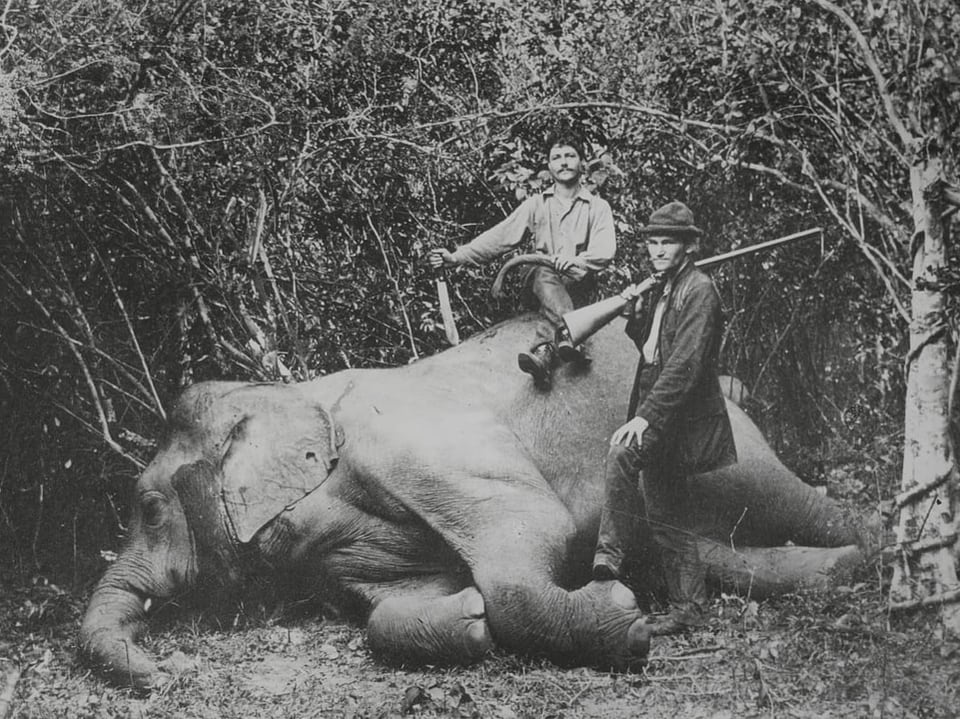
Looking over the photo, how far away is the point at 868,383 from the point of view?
6.27 metres

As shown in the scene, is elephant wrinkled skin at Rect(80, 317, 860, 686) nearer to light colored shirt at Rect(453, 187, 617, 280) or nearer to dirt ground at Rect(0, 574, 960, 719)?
dirt ground at Rect(0, 574, 960, 719)

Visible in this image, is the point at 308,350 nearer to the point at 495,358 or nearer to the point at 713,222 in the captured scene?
the point at 495,358

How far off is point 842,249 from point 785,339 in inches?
23.0

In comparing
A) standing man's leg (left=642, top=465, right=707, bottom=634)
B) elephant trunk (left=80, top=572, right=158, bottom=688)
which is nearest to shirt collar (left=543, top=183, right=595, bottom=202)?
standing man's leg (left=642, top=465, right=707, bottom=634)

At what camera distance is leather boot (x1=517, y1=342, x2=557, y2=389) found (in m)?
5.90

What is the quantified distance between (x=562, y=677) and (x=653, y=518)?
101 cm

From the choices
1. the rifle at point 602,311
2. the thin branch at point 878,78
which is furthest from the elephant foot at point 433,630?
the thin branch at point 878,78

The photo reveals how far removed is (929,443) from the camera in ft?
16.8

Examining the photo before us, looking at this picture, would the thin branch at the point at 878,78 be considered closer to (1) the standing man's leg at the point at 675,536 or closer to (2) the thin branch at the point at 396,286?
(1) the standing man's leg at the point at 675,536

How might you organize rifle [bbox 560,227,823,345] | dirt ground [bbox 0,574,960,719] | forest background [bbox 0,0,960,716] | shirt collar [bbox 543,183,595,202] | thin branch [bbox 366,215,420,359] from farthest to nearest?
thin branch [bbox 366,215,420,359], forest background [bbox 0,0,960,716], shirt collar [bbox 543,183,595,202], rifle [bbox 560,227,823,345], dirt ground [bbox 0,574,960,719]

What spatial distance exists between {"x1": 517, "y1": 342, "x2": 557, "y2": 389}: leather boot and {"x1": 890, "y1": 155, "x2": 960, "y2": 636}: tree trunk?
5.21 ft

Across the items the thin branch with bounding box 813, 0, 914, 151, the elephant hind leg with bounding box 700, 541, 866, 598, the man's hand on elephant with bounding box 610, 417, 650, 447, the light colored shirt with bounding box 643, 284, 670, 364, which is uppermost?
the thin branch with bounding box 813, 0, 914, 151

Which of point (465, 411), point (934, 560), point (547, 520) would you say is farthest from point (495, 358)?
point (934, 560)

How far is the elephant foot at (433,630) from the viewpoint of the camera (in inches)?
199
